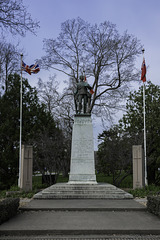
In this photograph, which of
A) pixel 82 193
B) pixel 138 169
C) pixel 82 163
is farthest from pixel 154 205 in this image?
pixel 138 169

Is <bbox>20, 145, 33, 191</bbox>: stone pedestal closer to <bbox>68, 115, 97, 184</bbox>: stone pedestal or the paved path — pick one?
<bbox>68, 115, 97, 184</bbox>: stone pedestal

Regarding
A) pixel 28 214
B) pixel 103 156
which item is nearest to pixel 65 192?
pixel 28 214

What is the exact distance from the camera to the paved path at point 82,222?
6094 millimetres

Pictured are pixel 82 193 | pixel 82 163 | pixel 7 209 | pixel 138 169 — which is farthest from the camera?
pixel 138 169

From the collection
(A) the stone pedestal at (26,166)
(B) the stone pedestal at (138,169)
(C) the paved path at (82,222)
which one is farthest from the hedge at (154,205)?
(A) the stone pedestal at (26,166)

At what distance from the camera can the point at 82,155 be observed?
47.1ft

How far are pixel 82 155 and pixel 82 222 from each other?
750 cm

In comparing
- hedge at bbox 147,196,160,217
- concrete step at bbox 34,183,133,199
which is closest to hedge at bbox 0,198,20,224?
concrete step at bbox 34,183,133,199

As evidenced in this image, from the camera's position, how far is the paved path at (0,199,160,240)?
6.09 m

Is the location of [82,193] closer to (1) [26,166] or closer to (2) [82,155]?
(2) [82,155]

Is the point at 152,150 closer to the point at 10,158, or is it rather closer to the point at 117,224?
the point at 10,158

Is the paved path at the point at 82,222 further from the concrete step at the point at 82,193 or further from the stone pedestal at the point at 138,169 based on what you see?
the stone pedestal at the point at 138,169

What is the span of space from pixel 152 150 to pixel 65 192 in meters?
11.9

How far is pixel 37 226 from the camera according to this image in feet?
21.2
